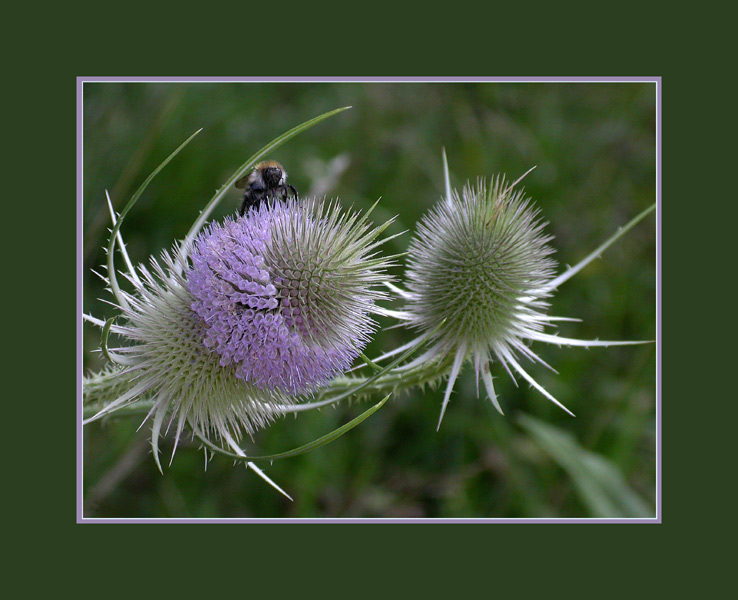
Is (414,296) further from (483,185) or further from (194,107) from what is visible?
(194,107)
